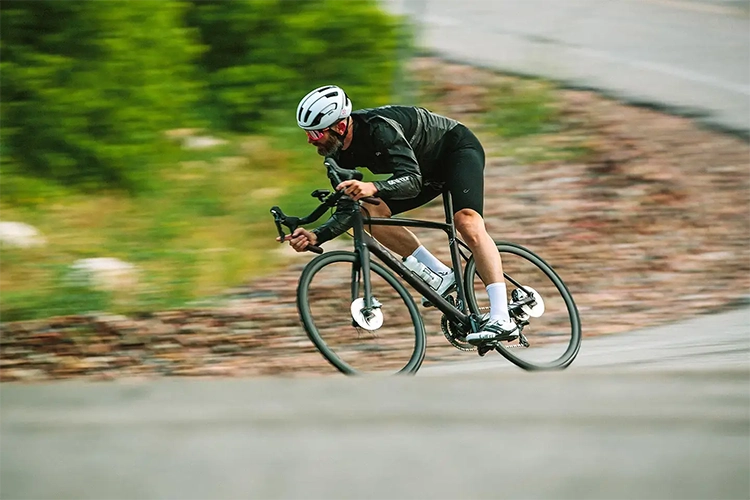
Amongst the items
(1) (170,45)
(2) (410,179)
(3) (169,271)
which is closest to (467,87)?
(1) (170,45)

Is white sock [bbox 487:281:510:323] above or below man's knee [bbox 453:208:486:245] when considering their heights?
below

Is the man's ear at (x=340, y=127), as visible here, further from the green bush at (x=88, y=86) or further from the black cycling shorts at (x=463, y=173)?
the green bush at (x=88, y=86)

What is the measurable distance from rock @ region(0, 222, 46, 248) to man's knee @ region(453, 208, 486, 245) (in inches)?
119

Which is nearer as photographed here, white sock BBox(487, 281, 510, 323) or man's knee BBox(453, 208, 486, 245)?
man's knee BBox(453, 208, 486, 245)

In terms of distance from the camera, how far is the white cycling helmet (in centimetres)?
544

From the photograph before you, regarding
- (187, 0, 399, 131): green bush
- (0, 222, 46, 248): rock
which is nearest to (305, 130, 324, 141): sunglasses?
(0, 222, 46, 248): rock

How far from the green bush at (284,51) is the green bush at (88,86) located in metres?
0.56

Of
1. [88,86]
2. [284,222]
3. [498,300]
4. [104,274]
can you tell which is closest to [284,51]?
[88,86]

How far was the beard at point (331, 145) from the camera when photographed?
5.61 m

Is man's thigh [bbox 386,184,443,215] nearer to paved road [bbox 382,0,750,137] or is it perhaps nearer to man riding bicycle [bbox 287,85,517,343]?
man riding bicycle [bbox 287,85,517,343]

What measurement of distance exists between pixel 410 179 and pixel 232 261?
2.54 metres

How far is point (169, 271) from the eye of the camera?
7.34 m

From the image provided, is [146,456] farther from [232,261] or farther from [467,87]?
[467,87]

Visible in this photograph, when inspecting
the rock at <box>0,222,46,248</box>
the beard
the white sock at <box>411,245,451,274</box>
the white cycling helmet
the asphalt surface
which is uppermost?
the white cycling helmet
